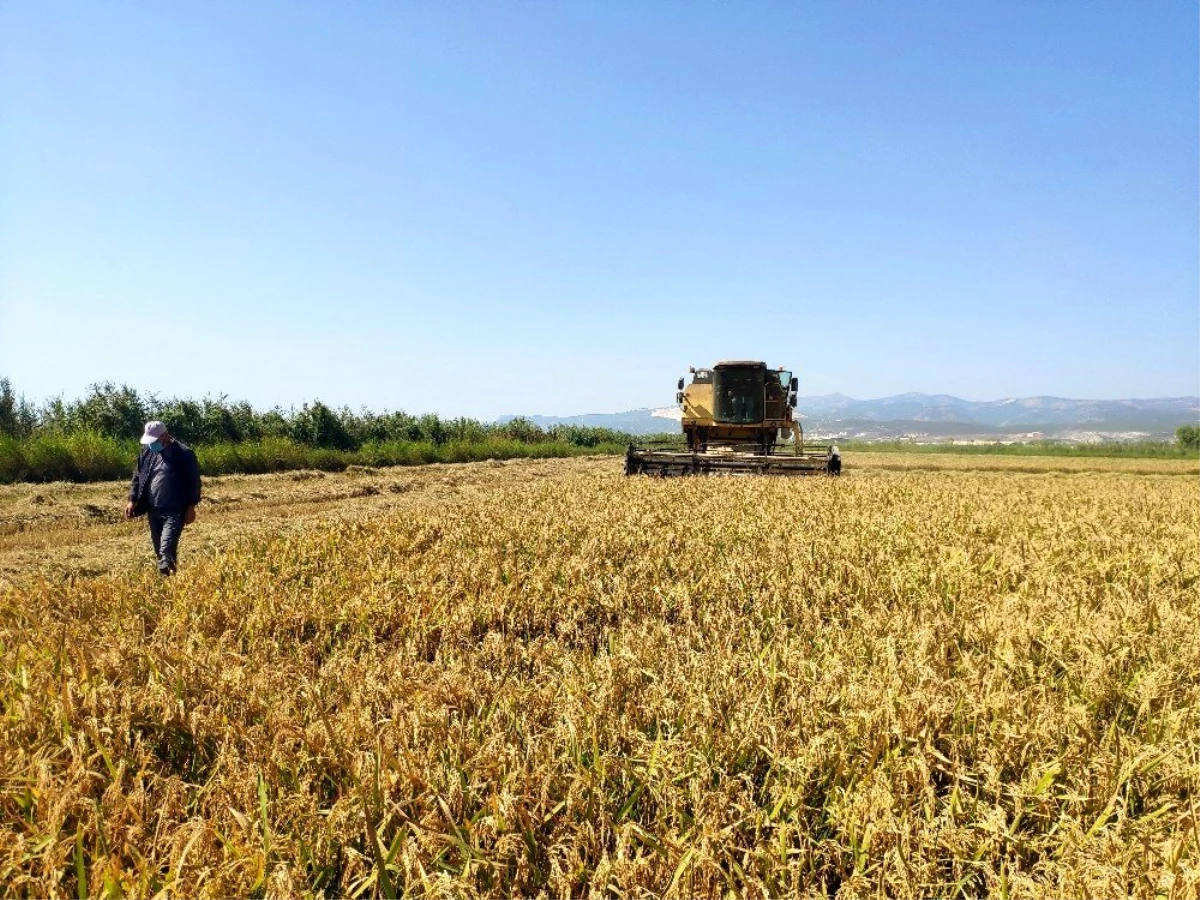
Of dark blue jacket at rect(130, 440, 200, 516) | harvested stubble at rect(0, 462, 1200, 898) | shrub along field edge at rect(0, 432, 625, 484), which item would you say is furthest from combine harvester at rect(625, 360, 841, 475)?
harvested stubble at rect(0, 462, 1200, 898)

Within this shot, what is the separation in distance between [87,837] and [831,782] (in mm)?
2417

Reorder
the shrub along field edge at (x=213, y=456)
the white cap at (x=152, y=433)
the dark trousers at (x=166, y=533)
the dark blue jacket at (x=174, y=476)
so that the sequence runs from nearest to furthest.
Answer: the dark trousers at (x=166, y=533)
the white cap at (x=152, y=433)
the dark blue jacket at (x=174, y=476)
the shrub along field edge at (x=213, y=456)

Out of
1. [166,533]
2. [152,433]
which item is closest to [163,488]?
[166,533]

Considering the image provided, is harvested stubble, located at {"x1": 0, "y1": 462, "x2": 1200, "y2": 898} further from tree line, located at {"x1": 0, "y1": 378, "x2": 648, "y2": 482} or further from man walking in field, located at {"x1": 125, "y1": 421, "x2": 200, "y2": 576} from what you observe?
tree line, located at {"x1": 0, "y1": 378, "x2": 648, "y2": 482}

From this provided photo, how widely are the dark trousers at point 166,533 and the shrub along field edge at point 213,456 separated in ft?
39.6

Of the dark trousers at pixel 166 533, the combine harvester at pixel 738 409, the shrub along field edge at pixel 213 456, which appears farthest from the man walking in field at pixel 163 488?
the shrub along field edge at pixel 213 456

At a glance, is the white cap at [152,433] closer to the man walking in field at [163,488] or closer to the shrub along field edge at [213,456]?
the man walking in field at [163,488]

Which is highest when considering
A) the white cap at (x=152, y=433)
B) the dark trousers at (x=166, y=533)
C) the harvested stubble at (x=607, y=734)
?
the white cap at (x=152, y=433)

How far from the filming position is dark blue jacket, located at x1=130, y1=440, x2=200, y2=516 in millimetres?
7426

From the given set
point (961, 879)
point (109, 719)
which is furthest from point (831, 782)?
point (109, 719)

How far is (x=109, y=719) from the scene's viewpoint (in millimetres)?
2605

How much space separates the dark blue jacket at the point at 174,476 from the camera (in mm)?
7426

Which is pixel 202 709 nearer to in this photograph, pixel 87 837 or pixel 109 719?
pixel 109 719

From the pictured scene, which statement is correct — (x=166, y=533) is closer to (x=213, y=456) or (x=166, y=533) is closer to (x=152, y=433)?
(x=152, y=433)
